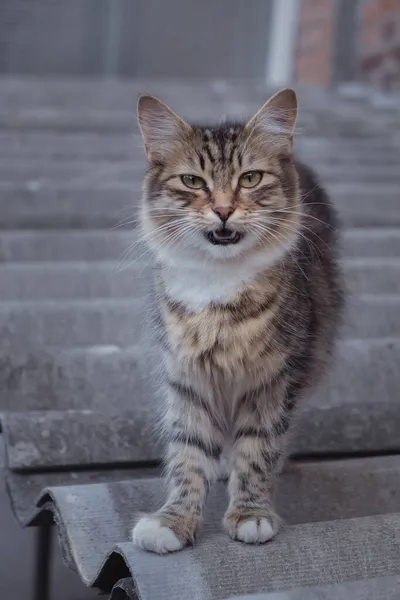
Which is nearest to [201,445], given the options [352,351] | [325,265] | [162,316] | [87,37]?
[162,316]

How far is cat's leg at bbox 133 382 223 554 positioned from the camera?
1.90 metres

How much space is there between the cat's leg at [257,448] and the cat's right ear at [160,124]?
0.59 metres

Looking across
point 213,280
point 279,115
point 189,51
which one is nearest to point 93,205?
point 279,115

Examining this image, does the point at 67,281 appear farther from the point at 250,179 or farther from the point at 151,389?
the point at 250,179

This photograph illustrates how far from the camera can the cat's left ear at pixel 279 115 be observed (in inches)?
82.1

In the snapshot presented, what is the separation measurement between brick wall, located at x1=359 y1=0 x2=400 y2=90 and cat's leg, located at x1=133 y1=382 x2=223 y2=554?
4578 millimetres

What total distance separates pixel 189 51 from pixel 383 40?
195 cm

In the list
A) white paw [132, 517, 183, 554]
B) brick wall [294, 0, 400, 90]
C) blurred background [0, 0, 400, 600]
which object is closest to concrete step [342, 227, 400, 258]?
blurred background [0, 0, 400, 600]

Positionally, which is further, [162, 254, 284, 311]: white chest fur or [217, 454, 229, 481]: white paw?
[217, 454, 229, 481]: white paw

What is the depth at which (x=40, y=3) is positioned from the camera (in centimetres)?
714

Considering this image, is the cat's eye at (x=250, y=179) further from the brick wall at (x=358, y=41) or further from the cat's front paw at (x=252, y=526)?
the brick wall at (x=358, y=41)

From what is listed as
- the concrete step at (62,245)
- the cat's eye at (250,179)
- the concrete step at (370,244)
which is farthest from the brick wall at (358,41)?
the cat's eye at (250,179)

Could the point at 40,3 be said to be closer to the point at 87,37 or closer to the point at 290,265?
the point at 87,37

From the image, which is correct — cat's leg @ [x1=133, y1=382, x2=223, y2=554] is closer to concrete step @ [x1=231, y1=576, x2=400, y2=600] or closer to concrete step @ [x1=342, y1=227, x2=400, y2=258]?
concrete step @ [x1=231, y1=576, x2=400, y2=600]
